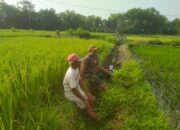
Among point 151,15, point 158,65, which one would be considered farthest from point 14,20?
point 158,65

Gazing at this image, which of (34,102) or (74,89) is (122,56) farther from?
(34,102)

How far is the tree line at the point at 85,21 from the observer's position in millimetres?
59125

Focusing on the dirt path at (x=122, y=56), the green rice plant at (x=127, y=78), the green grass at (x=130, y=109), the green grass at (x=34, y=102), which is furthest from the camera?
the dirt path at (x=122, y=56)

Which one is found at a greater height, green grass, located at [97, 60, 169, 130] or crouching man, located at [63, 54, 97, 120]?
crouching man, located at [63, 54, 97, 120]

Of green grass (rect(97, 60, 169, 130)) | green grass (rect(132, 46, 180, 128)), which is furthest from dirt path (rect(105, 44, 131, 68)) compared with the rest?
green grass (rect(97, 60, 169, 130))

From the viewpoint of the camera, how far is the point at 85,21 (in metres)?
70.1

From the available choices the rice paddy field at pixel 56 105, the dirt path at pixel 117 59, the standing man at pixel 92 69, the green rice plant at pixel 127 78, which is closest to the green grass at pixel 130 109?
the rice paddy field at pixel 56 105

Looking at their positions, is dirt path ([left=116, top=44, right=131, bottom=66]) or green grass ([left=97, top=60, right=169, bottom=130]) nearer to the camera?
green grass ([left=97, top=60, right=169, bottom=130])

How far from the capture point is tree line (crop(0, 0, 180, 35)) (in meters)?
59.1

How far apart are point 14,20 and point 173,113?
5648cm

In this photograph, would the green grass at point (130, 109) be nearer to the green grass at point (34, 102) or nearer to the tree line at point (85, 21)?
the green grass at point (34, 102)

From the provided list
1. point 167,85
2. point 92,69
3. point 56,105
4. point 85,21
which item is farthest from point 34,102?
point 85,21

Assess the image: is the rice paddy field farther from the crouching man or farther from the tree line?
the tree line

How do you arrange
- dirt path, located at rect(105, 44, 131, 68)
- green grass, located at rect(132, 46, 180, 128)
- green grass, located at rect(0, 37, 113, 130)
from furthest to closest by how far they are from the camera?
1. dirt path, located at rect(105, 44, 131, 68)
2. green grass, located at rect(132, 46, 180, 128)
3. green grass, located at rect(0, 37, 113, 130)
